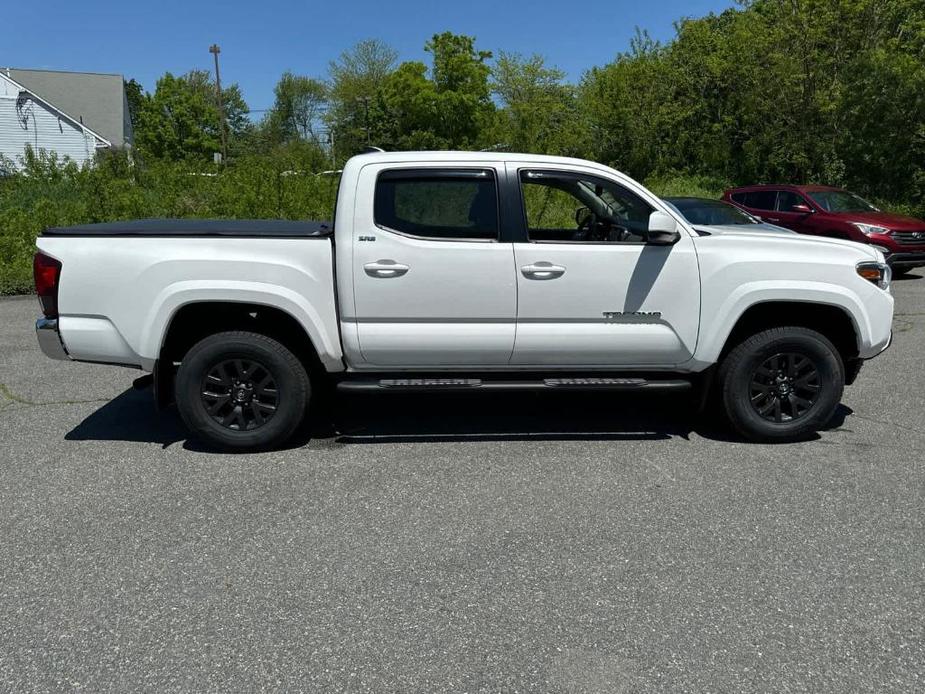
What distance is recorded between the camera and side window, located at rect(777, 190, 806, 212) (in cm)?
1347

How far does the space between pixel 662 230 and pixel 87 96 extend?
2019 inches

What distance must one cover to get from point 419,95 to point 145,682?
41.5 m

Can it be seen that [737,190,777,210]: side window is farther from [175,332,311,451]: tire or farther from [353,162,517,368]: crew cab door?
[175,332,311,451]: tire

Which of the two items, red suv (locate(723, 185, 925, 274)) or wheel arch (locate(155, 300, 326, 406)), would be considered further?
red suv (locate(723, 185, 925, 274))

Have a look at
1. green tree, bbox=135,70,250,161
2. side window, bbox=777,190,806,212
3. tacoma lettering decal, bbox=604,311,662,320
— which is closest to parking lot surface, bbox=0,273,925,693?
tacoma lettering decal, bbox=604,311,662,320

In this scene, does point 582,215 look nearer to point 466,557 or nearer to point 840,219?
point 466,557

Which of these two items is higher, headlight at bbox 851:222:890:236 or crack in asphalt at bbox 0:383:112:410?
headlight at bbox 851:222:890:236

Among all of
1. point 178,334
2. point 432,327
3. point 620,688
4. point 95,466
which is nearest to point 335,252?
point 432,327

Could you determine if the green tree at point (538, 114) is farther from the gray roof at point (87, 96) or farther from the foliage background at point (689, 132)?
the gray roof at point (87, 96)

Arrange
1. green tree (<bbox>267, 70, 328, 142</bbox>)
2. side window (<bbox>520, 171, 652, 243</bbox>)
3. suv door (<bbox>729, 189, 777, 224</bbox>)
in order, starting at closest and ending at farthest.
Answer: side window (<bbox>520, 171, 652, 243</bbox>)
suv door (<bbox>729, 189, 777, 224</bbox>)
green tree (<bbox>267, 70, 328, 142</bbox>)

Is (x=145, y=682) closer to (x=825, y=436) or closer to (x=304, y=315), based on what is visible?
(x=304, y=315)

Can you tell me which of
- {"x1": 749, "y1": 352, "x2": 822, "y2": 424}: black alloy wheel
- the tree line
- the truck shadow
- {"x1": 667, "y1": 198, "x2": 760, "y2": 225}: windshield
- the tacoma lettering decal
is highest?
the tree line

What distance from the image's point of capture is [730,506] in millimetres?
3975

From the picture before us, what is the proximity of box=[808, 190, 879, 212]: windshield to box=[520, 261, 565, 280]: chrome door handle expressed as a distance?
1052cm
